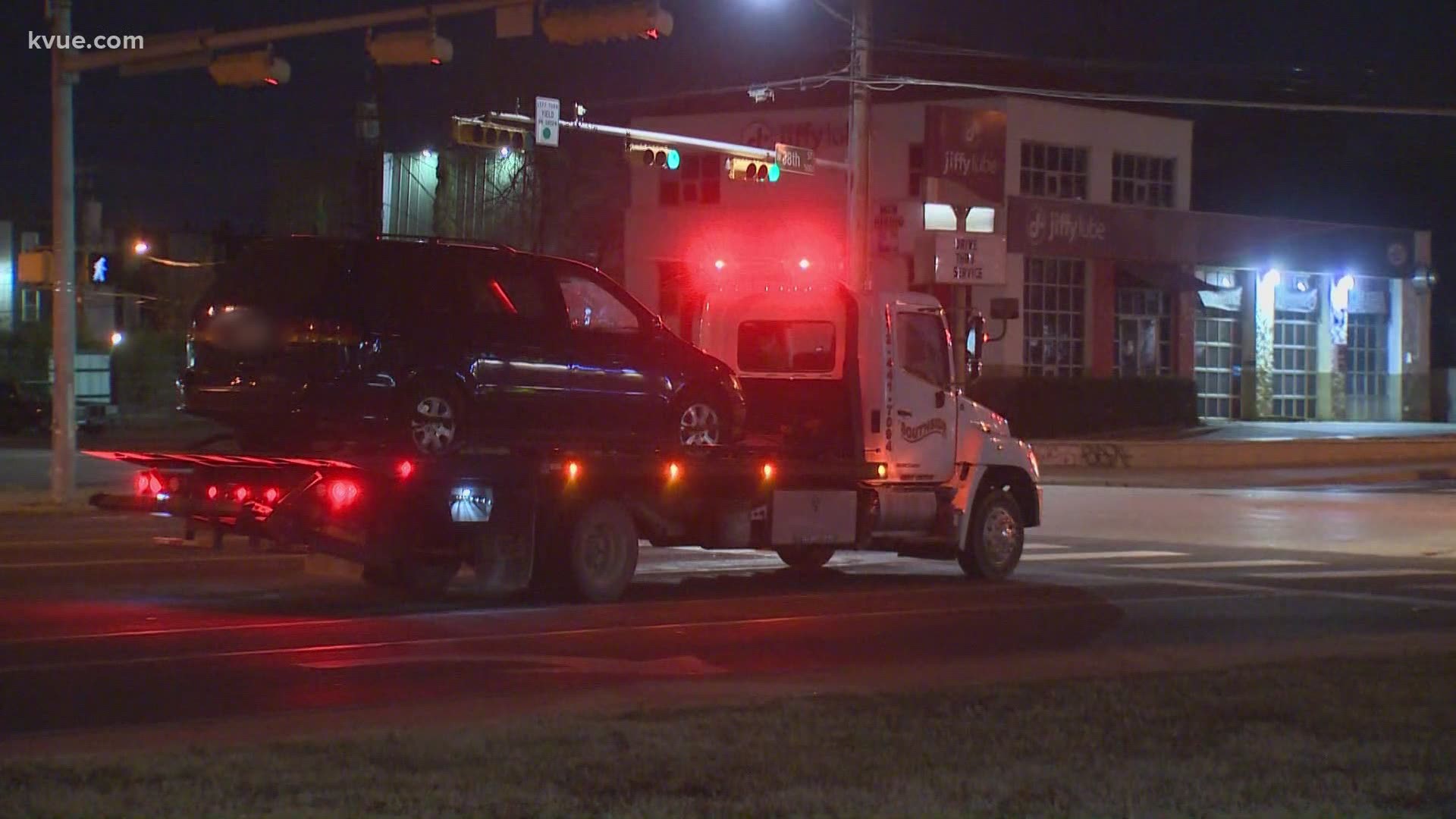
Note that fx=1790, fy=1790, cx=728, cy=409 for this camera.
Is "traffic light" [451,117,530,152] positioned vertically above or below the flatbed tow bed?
above

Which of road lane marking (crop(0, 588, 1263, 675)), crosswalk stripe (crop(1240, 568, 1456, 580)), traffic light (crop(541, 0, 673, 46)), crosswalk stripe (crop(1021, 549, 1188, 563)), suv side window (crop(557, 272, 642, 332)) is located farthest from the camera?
crosswalk stripe (crop(1021, 549, 1188, 563))

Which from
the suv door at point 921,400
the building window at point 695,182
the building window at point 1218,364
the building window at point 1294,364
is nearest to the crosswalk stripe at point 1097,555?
the suv door at point 921,400

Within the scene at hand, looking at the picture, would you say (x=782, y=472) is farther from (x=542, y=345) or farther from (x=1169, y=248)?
(x=1169, y=248)

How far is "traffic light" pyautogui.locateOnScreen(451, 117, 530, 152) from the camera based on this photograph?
25172 mm

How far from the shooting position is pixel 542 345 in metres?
14.1

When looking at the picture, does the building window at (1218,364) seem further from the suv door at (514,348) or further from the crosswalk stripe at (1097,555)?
the suv door at (514,348)

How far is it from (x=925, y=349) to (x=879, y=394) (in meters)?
0.82

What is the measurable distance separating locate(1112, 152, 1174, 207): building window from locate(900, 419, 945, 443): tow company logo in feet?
106

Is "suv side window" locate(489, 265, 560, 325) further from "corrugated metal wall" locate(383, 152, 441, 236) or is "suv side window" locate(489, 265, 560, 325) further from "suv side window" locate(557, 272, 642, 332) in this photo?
"corrugated metal wall" locate(383, 152, 441, 236)

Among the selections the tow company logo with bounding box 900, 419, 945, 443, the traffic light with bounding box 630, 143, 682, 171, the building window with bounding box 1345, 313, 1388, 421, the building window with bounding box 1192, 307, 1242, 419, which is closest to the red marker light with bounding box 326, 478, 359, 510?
the tow company logo with bounding box 900, 419, 945, 443

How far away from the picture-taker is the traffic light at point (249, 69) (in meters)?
19.5

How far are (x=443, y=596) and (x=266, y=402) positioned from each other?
3.11m

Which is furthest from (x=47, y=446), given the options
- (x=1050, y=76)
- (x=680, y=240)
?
(x=1050, y=76)

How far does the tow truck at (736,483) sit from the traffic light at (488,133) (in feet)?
27.5
